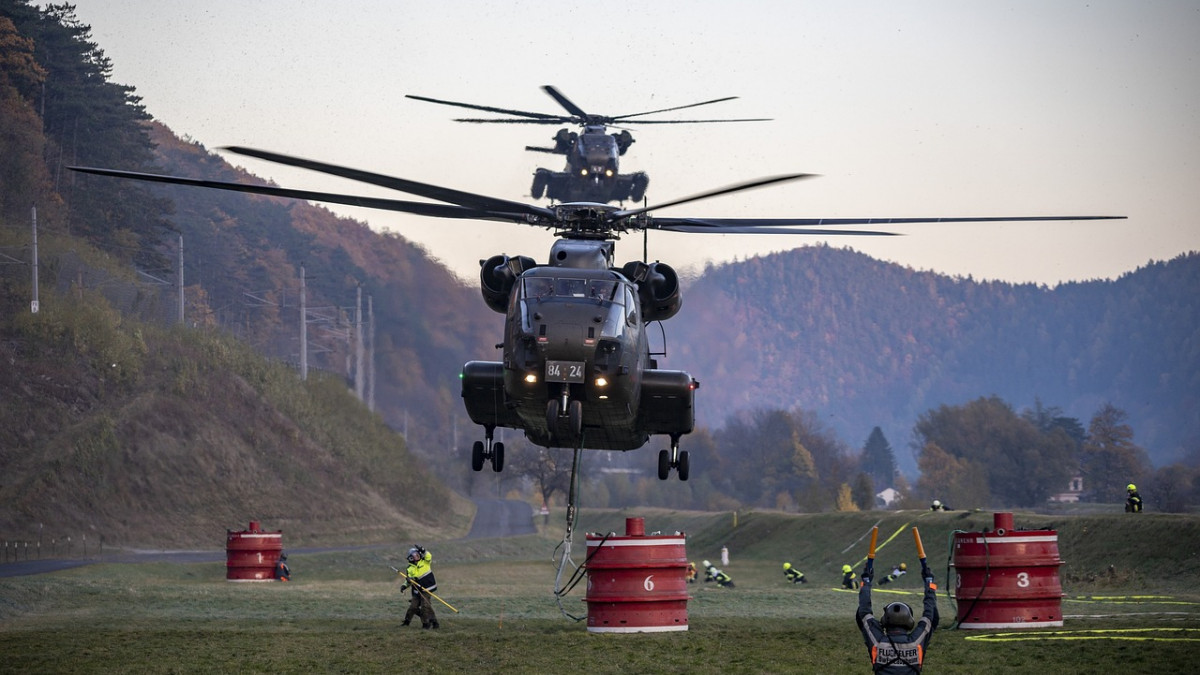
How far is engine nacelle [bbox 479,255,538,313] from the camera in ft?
83.1

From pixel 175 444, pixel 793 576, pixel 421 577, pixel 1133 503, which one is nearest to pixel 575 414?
pixel 421 577

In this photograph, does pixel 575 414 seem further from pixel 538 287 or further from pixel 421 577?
pixel 421 577

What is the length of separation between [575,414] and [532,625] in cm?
596

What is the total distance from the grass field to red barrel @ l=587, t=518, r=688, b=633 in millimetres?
473

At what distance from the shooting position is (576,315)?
22312 millimetres

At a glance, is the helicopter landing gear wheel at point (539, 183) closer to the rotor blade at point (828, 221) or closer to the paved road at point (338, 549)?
the paved road at point (338, 549)

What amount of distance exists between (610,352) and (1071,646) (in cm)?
881

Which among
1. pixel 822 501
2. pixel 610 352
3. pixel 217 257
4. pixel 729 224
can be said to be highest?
pixel 217 257

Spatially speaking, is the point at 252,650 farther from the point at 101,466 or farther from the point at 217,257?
the point at 217,257

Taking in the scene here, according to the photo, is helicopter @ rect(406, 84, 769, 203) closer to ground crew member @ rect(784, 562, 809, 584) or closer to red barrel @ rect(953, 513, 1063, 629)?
ground crew member @ rect(784, 562, 809, 584)

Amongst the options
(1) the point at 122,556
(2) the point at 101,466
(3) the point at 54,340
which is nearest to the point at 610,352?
(1) the point at 122,556

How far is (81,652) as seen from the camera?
2133cm

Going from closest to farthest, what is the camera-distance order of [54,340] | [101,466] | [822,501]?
[101,466] < [54,340] < [822,501]

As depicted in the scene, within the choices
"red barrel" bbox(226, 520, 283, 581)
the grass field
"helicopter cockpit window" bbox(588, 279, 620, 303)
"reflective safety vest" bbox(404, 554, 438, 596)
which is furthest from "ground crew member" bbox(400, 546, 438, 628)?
"red barrel" bbox(226, 520, 283, 581)
